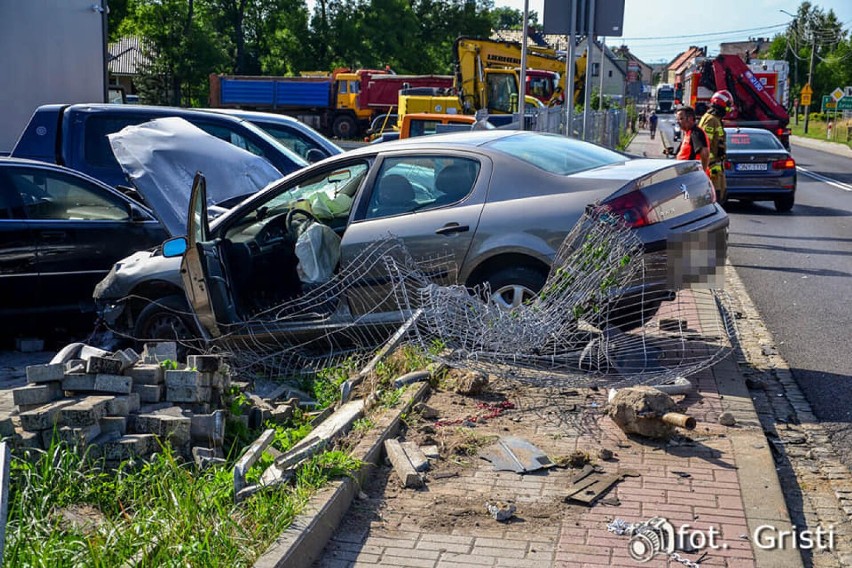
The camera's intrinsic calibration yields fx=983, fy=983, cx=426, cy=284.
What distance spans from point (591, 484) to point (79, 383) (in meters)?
2.73

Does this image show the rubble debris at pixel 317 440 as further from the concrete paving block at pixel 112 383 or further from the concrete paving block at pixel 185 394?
the concrete paving block at pixel 112 383

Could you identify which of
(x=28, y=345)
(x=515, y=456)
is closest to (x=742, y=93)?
(x=28, y=345)

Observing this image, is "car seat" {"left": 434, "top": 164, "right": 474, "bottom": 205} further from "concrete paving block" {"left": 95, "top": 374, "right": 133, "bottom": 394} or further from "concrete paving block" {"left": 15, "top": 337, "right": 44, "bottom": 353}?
Answer: "concrete paving block" {"left": 15, "top": 337, "right": 44, "bottom": 353}

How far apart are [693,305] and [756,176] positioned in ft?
33.1

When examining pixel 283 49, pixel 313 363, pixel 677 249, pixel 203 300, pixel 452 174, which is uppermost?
pixel 283 49

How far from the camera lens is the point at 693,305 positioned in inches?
326

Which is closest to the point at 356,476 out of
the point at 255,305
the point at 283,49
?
the point at 255,305

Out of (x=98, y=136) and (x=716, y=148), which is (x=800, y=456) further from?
(x=98, y=136)

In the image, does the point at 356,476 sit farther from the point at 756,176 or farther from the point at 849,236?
the point at 756,176

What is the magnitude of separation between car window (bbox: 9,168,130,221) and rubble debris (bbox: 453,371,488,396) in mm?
4052

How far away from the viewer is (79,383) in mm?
5250

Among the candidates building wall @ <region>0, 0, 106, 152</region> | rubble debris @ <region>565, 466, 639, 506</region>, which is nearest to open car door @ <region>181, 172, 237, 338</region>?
rubble debris @ <region>565, 466, 639, 506</region>

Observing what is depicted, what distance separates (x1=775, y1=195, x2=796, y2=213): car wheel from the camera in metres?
17.8

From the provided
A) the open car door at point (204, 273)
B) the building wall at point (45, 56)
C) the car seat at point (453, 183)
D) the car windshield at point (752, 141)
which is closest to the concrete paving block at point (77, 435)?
the open car door at point (204, 273)
